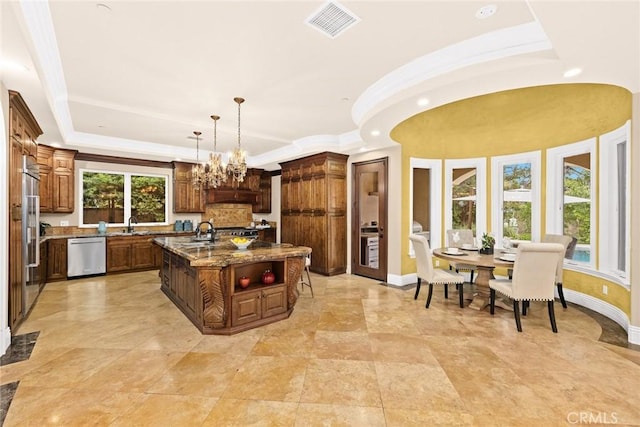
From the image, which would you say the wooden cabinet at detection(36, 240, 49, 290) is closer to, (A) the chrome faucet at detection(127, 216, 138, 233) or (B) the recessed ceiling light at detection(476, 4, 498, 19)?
(A) the chrome faucet at detection(127, 216, 138, 233)

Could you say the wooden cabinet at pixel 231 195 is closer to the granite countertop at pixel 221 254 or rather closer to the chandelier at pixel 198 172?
the chandelier at pixel 198 172

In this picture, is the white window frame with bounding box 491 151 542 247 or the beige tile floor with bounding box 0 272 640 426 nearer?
the beige tile floor with bounding box 0 272 640 426

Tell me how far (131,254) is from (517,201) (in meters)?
7.71

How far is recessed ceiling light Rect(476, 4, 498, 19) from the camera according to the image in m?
2.04

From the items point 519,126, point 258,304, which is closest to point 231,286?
point 258,304

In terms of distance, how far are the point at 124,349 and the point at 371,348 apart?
2.43 meters

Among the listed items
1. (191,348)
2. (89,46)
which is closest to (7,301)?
(191,348)

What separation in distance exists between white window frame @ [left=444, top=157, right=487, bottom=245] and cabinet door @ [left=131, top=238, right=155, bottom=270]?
6.32 metres

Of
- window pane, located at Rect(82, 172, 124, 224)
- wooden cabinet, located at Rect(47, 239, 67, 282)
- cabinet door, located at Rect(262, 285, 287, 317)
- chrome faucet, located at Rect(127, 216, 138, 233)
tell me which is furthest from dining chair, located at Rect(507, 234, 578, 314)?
window pane, located at Rect(82, 172, 124, 224)

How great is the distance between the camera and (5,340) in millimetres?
2791

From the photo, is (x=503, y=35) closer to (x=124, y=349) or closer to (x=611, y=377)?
(x=611, y=377)

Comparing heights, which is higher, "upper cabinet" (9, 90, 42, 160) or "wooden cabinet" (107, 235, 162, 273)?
"upper cabinet" (9, 90, 42, 160)

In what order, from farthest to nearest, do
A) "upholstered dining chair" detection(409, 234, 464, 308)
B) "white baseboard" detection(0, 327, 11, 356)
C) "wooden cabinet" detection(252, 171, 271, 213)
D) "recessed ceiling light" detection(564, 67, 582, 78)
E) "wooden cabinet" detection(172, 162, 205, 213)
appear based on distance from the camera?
"wooden cabinet" detection(252, 171, 271, 213) → "wooden cabinet" detection(172, 162, 205, 213) → "upholstered dining chair" detection(409, 234, 464, 308) → "white baseboard" detection(0, 327, 11, 356) → "recessed ceiling light" detection(564, 67, 582, 78)

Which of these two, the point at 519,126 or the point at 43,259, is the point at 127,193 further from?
the point at 519,126
